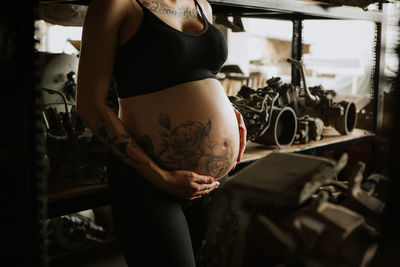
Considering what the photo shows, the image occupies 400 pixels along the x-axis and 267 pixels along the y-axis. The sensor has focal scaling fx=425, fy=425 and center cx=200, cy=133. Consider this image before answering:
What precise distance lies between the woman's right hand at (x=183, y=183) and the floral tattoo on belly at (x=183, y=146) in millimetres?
43

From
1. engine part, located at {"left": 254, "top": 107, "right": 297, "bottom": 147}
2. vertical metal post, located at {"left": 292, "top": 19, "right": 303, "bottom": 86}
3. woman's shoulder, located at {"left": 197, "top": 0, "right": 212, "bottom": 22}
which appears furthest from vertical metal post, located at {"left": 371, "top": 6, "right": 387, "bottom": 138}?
woman's shoulder, located at {"left": 197, "top": 0, "right": 212, "bottom": 22}

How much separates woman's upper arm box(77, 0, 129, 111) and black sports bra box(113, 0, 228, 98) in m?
0.06

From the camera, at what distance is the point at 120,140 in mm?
1151

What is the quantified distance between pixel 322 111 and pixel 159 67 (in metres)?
1.95

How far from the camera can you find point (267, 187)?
25.7 inches

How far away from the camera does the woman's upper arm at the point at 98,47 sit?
1088mm

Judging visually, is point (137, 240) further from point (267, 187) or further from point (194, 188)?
point (267, 187)

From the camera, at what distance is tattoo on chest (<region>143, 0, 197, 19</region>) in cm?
123

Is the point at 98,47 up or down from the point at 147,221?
up

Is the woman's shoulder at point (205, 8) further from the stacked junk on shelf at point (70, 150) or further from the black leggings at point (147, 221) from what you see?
the stacked junk on shelf at point (70, 150)

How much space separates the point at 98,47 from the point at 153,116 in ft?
0.78

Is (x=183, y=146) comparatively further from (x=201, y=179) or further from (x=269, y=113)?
(x=269, y=113)

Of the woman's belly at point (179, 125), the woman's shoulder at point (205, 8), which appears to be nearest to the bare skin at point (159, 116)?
the woman's belly at point (179, 125)

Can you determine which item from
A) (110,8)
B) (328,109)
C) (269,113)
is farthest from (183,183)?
(328,109)
